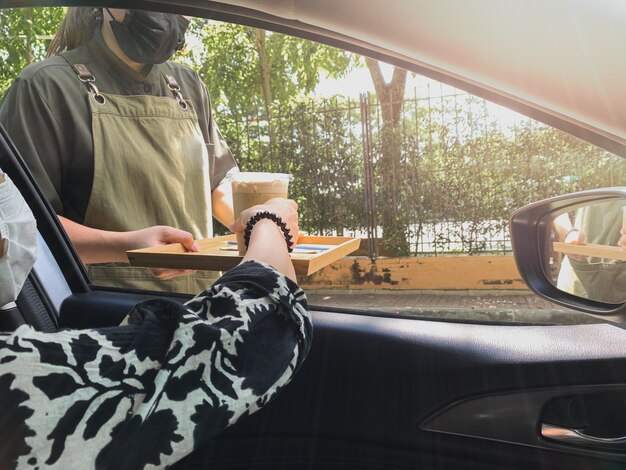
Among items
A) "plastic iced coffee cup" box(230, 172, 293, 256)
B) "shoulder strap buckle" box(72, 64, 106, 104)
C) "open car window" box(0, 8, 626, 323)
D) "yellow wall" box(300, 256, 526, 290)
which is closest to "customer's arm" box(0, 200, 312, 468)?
"plastic iced coffee cup" box(230, 172, 293, 256)

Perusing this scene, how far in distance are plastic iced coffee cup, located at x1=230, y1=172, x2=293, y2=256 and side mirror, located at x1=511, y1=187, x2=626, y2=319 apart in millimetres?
555

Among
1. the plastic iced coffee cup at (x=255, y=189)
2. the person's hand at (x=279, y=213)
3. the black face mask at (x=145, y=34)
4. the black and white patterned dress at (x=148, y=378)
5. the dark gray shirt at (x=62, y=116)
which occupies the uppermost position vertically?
the black face mask at (x=145, y=34)

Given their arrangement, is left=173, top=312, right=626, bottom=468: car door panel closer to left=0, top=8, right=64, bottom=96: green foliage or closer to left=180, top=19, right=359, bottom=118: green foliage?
left=0, top=8, right=64, bottom=96: green foliage

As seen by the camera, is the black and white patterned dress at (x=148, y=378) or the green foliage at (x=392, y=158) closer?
the black and white patterned dress at (x=148, y=378)

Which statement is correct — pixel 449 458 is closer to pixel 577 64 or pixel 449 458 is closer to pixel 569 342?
pixel 569 342

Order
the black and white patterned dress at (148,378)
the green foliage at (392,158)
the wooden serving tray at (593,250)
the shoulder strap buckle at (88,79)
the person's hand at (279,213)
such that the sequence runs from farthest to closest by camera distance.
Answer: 1. the green foliage at (392,158)
2. the shoulder strap buckle at (88,79)
3. the person's hand at (279,213)
4. the wooden serving tray at (593,250)
5. the black and white patterned dress at (148,378)

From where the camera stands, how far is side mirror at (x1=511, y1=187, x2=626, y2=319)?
98 cm

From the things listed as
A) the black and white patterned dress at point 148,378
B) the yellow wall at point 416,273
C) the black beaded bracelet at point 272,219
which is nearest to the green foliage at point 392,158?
the yellow wall at point 416,273

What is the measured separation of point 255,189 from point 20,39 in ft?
19.9

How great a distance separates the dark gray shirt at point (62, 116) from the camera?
170 centimetres

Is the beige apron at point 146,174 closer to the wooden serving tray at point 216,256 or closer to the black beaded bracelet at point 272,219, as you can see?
the wooden serving tray at point 216,256

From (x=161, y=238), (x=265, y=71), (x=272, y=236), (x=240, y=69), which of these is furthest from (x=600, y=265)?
(x=240, y=69)

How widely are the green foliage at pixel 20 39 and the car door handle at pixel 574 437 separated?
595 cm

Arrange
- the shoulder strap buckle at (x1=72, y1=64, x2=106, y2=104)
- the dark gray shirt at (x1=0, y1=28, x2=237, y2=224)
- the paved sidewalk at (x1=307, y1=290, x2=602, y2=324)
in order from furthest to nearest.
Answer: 1. the paved sidewalk at (x1=307, y1=290, x2=602, y2=324)
2. the shoulder strap buckle at (x1=72, y1=64, x2=106, y2=104)
3. the dark gray shirt at (x1=0, y1=28, x2=237, y2=224)
